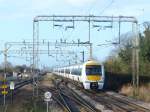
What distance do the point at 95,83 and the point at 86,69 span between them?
1814mm

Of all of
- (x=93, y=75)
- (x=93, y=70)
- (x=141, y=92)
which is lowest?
(x=141, y=92)

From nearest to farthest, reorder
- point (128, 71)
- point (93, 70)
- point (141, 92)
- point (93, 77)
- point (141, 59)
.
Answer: point (141, 92) < point (93, 77) < point (93, 70) < point (141, 59) < point (128, 71)

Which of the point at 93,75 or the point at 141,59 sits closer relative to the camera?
the point at 93,75

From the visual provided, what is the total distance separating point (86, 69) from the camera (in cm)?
5203

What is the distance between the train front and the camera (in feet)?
168

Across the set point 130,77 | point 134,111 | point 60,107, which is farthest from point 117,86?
point 134,111

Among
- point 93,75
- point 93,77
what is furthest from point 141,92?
point 93,75

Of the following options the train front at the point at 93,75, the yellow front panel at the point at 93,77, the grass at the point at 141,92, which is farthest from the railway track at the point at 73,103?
the grass at the point at 141,92

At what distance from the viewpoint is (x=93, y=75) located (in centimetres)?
5166

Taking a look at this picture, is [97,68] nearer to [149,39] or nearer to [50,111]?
[149,39]

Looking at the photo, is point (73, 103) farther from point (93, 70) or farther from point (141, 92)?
point (93, 70)

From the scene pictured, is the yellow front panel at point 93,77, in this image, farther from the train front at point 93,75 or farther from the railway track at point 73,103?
the railway track at point 73,103

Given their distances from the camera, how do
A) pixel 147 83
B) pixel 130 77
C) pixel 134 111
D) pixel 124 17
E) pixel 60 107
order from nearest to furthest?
pixel 134 111
pixel 60 107
pixel 124 17
pixel 147 83
pixel 130 77

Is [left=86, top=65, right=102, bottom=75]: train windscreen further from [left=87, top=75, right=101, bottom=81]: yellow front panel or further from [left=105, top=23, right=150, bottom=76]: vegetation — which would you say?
[left=105, top=23, right=150, bottom=76]: vegetation
